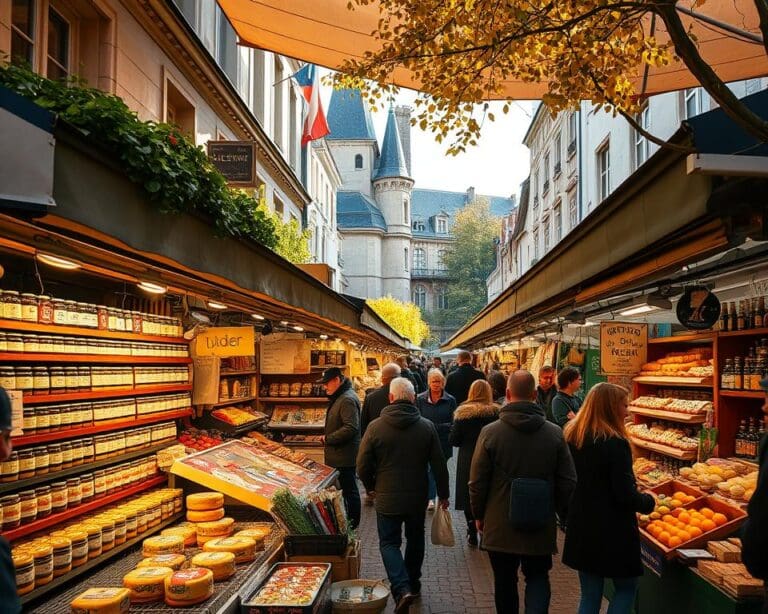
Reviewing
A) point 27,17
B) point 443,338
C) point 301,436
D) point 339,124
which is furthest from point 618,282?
point 443,338

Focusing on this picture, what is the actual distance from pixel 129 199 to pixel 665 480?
19.2 ft

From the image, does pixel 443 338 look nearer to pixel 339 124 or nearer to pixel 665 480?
pixel 339 124

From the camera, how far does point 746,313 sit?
22.7ft

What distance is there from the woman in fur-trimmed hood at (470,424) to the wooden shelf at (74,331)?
3529mm

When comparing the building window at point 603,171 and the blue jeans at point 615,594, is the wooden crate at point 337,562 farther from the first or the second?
the building window at point 603,171

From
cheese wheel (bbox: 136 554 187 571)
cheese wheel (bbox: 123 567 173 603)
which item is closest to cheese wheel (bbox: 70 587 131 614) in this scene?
cheese wheel (bbox: 123 567 173 603)

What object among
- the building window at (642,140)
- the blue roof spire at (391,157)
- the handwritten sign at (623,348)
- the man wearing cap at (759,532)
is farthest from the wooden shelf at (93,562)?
the blue roof spire at (391,157)

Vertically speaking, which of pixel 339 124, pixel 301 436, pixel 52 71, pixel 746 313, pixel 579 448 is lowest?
pixel 301 436

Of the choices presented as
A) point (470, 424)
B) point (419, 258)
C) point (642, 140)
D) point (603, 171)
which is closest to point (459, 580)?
point (470, 424)

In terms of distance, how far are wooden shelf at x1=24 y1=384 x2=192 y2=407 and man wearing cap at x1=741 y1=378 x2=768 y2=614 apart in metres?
4.11

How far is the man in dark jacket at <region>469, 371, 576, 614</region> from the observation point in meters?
4.94

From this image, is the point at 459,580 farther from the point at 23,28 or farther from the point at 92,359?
the point at 23,28

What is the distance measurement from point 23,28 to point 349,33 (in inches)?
132

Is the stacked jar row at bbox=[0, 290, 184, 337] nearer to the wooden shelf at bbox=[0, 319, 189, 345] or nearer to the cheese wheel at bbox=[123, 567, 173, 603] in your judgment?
the wooden shelf at bbox=[0, 319, 189, 345]
